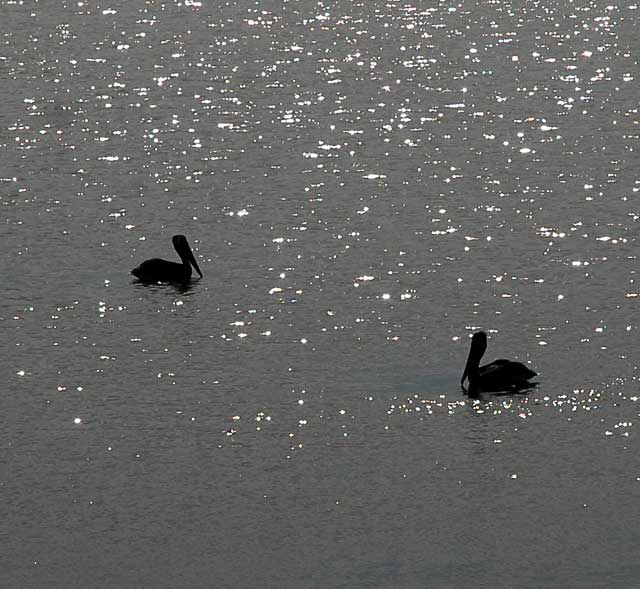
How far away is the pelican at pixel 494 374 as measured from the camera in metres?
20.8

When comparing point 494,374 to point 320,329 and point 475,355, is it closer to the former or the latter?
point 475,355

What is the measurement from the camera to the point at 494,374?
20.8 metres

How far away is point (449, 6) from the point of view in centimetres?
6366

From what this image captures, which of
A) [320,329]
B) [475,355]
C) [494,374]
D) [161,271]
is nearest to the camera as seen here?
[494,374]

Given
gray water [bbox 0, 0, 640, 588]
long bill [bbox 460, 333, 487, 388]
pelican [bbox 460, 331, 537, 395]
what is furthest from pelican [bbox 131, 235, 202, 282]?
pelican [bbox 460, 331, 537, 395]

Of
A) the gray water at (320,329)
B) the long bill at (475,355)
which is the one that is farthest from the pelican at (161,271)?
the long bill at (475,355)

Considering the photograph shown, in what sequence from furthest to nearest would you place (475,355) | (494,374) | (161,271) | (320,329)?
1. (161,271)
2. (320,329)
3. (475,355)
4. (494,374)

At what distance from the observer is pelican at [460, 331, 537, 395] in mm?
20750

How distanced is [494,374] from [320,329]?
3397 mm

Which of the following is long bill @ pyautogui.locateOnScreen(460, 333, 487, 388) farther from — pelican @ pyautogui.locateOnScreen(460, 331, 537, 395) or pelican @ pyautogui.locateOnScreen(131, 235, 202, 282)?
pelican @ pyautogui.locateOnScreen(131, 235, 202, 282)

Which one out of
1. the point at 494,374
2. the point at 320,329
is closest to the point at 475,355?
the point at 494,374

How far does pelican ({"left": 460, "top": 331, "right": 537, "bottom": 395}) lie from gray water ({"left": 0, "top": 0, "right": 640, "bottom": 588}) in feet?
0.98

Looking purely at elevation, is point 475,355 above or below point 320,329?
below

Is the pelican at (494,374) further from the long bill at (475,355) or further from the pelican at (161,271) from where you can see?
the pelican at (161,271)
